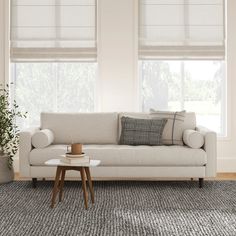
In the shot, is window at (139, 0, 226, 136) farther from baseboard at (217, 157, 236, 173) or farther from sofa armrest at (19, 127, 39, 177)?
sofa armrest at (19, 127, 39, 177)

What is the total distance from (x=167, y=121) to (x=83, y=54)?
182cm

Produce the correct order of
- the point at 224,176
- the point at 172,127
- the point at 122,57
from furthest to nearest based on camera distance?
1. the point at 122,57
2. the point at 224,176
3. the point at 172,127

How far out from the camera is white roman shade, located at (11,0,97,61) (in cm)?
680

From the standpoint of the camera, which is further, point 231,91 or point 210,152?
point 231,91

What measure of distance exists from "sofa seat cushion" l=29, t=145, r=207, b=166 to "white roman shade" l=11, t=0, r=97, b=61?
202 centimetres

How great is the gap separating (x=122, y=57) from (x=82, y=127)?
1.43 meters

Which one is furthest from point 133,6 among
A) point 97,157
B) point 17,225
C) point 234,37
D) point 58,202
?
point 17,225

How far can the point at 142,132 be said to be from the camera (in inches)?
224

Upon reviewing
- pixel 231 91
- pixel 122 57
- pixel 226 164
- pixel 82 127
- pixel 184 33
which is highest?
pixel 184 33

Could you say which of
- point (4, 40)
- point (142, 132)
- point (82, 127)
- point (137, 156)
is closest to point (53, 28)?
point (4, 40)

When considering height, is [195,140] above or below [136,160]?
above

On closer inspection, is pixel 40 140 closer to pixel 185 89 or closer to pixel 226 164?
pixel 185 89

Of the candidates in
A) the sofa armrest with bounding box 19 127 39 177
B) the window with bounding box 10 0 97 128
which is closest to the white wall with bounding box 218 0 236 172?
the window with bounding box 10 0 97 128

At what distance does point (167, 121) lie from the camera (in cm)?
584
